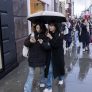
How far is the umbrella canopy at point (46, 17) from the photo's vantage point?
6895 mm

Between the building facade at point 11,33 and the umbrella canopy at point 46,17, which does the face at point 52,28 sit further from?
the building facade at point 11,33

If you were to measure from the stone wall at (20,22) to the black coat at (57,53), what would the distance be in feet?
14.8

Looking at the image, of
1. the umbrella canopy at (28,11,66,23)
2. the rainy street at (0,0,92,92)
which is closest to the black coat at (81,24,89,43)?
the rainy street at (0,0,92,92)

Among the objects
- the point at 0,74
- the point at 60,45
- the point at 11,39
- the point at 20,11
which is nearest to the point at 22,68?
the point at 11,39

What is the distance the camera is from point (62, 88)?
25.2 ft

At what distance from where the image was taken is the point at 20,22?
12.4 metres

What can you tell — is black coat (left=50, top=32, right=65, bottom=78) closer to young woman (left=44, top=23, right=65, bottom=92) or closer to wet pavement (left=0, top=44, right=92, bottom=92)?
young woman (left=44, top=23, right=65, bottom=92)

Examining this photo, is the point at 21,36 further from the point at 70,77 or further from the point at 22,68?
the point at 70,77

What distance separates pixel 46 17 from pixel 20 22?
5351mm

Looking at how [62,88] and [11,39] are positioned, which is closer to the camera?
[62,88]

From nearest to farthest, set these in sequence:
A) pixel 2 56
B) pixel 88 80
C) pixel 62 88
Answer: pixel 62 88 < pixel 88 80 < pixel 2 56

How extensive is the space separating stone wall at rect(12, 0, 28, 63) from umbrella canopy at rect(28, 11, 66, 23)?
13.9 ft

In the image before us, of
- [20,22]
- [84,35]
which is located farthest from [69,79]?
[84,35]

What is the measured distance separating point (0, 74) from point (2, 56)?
0.69 meters
